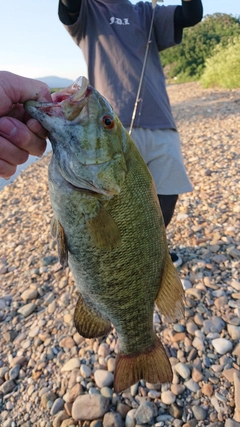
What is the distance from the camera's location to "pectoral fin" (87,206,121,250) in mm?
1461

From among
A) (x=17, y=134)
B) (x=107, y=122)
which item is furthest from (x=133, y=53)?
(x=17, y=134)

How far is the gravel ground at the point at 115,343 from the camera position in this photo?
234 centimetres

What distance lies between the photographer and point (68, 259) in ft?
5.41

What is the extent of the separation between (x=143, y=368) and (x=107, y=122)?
1.37 metres

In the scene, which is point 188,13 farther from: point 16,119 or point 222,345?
point 222,345

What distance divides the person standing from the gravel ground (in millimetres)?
1454

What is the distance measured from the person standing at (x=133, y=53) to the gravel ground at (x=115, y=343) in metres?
1.45

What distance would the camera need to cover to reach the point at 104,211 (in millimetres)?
1479

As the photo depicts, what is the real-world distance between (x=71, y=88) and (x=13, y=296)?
3.13m

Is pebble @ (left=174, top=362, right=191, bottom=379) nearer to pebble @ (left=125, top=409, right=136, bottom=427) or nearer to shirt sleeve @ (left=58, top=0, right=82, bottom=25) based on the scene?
pebble @ (left=125, top=409, right=136, bottom=427)

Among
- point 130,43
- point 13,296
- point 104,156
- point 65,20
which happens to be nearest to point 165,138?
point 130,43

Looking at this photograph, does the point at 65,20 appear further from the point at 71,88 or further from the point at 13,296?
the point at 13,296

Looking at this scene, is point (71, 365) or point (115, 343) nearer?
point (71, 365)

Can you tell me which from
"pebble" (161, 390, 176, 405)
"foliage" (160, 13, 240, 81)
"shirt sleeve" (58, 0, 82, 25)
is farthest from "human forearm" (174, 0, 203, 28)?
"foliage" (160, 13, 240, 81)
